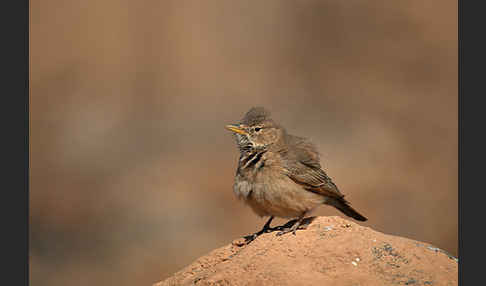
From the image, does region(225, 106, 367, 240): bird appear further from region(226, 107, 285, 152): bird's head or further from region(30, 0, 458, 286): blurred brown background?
region(30, 0, 458, 286): blurred brown background

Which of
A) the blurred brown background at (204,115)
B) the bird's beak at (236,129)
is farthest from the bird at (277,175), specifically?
the blurred brown background at (204,115)

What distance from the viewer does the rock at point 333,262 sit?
566 centimetres

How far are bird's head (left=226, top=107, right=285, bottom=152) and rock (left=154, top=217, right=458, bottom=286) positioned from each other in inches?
55.4

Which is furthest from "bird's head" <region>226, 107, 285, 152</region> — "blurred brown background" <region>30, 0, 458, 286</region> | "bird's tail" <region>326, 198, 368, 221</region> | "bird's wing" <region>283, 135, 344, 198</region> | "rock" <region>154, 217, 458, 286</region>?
"blurred brown background" <region>30, 0, 458, 286</region>

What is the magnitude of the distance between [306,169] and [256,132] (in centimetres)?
77

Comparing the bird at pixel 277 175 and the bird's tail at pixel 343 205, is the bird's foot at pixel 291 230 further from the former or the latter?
the bird's tail at pixel 343 205

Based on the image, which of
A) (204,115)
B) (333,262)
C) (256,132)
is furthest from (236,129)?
(204,115)

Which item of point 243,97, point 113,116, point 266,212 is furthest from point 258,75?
point 266,212

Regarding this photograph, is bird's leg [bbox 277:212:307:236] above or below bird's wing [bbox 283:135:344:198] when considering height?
below

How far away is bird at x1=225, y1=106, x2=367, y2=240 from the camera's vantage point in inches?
281

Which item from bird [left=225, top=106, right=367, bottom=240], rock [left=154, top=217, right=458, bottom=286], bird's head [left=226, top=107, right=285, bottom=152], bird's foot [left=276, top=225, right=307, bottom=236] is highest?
bird's head [left=226, top=107, right=285, bottom=152]

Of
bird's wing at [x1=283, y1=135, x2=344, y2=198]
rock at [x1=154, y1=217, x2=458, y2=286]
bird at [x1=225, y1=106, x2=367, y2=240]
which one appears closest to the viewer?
rock at [x1=154, y1=217, x2=458, y2=286]

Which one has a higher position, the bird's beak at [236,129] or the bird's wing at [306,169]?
the bird's beak at [236,129]

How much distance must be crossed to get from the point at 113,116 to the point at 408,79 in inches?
383
